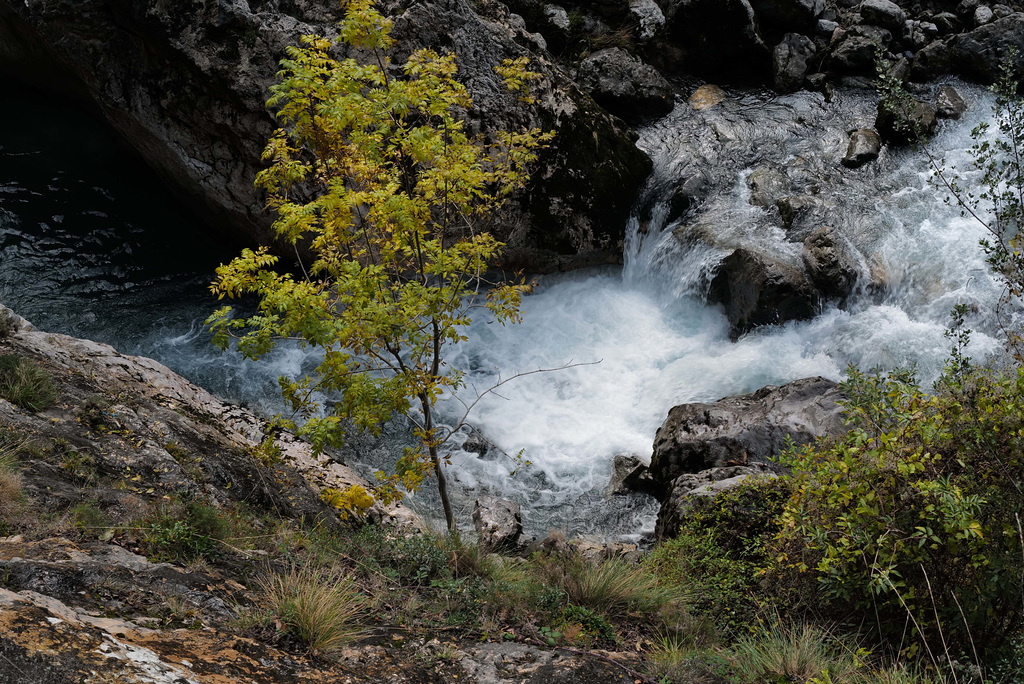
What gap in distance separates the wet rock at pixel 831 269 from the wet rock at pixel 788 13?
6940 mm

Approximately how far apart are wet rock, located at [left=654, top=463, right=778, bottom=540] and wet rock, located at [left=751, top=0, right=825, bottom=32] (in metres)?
11.5

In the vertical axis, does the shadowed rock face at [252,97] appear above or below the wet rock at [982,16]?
below

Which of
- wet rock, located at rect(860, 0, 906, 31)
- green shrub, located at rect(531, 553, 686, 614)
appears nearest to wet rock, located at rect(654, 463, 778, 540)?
green shrub, located at rect(531, 553, 686, 614)

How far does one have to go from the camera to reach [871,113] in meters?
12.4

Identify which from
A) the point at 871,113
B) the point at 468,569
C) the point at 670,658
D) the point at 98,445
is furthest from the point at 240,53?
the point at 871,113

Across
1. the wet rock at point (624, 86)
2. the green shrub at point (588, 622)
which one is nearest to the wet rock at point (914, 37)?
the wet rock at point (624, 86)

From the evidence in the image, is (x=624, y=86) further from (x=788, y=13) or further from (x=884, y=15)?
(x=884, y=15)

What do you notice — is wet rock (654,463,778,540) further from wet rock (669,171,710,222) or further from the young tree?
wet rock (669,171,710,222)

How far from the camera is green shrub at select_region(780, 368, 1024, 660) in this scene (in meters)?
3.60

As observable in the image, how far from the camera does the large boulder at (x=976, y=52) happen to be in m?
12.5

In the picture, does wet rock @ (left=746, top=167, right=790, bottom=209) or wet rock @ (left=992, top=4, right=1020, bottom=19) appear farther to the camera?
wet rock @ (left=992, top=4, right=1020, bottom=19)

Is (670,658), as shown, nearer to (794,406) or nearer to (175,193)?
(794,406)

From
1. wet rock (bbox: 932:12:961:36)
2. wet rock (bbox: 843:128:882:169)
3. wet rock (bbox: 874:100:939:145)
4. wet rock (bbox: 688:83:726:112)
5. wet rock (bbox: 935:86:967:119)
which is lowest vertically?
wet rock (bbox: 843:128:882:169)

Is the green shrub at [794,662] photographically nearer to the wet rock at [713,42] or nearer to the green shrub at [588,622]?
the green shrub at [588,622]
